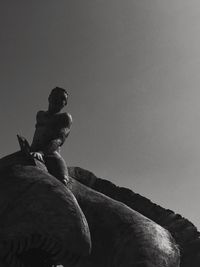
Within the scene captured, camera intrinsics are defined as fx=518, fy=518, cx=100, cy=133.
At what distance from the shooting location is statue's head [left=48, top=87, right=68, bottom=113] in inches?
474

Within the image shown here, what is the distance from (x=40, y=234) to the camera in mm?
8711

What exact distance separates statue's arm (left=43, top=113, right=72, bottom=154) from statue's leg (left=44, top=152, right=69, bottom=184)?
0.75 feet

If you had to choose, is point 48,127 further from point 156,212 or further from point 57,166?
point 156,212

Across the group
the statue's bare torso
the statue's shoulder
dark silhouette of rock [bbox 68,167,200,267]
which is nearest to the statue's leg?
the statue's bare torso

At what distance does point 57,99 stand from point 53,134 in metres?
0.91

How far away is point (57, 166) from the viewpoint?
10.9 metres

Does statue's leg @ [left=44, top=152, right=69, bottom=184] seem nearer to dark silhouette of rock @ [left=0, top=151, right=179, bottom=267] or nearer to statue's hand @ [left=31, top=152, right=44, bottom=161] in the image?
statue's hand @ [left=31, top=152, right=44, bottom=161]

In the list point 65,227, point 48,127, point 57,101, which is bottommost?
point 65,227

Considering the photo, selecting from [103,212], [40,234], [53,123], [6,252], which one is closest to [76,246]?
[40,234]

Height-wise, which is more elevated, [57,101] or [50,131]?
[57,101]

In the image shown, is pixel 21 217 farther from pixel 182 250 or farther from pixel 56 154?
pixel 182 250

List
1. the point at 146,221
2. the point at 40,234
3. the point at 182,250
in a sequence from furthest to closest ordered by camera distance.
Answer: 1. the point at 182,250
2. the point at 146,221
3. the point at 40,234

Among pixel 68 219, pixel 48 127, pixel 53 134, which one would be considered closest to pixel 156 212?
pixel 53 134

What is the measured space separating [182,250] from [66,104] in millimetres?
4304
